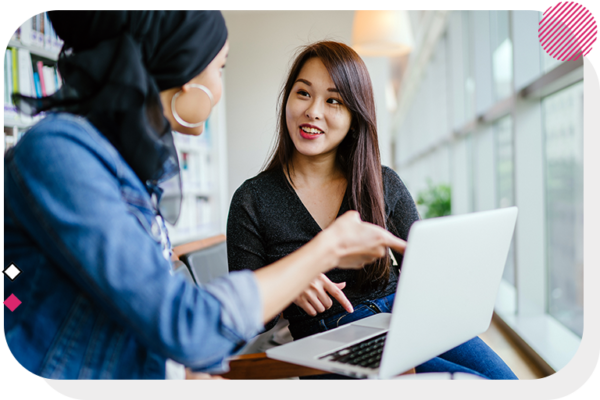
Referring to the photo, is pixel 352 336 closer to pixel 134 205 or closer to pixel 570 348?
pixel 134 205

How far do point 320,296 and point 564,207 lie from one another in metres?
1.85

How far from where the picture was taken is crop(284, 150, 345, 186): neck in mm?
1313

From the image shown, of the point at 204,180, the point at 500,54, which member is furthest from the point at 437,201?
the point at 204,180

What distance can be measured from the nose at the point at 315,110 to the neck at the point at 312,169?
0.54 ft

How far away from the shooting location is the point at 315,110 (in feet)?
3.85

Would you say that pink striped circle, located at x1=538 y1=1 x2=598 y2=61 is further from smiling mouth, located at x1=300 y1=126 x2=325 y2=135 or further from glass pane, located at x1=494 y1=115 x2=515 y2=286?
glass pane, located at x1=494 y1=115 x2=515 y2=286

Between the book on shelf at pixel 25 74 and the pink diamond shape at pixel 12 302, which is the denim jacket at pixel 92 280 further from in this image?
the book on shelf at pixel 25 74

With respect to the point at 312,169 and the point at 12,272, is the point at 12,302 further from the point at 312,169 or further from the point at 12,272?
the point at 312,169

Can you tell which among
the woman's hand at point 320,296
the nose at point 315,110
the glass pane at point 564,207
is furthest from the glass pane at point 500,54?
the woman's hand at point 320,296

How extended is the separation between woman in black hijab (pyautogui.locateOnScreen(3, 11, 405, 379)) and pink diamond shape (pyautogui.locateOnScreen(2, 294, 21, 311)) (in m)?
0.01

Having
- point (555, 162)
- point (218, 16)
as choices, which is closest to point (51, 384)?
point (218, 16)

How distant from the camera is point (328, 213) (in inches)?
49.3

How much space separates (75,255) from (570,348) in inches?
78.8

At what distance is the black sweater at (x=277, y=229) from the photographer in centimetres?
120
